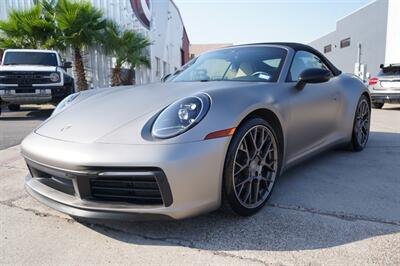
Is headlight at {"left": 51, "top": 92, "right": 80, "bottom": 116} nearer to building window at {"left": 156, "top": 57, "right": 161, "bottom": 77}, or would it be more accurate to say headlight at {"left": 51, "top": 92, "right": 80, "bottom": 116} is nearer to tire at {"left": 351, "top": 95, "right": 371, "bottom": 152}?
tire at {"left": 351, "top": 95, "right": 371, "bottom": 152}

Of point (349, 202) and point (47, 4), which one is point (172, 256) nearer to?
point (349, 202)

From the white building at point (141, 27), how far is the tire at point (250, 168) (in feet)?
41.8

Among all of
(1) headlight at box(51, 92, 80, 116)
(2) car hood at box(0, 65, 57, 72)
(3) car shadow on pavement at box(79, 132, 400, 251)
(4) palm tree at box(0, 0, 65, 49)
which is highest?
(4) palm tree at box(0, 0, 65, 49)

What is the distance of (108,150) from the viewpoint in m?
2.08

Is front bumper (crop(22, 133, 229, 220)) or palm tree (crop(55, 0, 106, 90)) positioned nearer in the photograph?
front bumper (crop(22, 133, 229, 220))

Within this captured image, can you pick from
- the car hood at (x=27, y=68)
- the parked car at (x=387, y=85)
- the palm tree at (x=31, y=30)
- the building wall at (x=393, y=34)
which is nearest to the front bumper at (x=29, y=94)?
the car hood at (x=27, y=68)

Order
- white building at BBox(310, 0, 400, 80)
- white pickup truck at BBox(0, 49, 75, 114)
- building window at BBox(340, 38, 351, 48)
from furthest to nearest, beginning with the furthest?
building window at BBox(340, 38, 351, 48), white building at BBox(310, 0, 400, 80), white pickup truck at BBox(0, 49, 75, 114)

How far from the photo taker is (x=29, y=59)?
1001cm

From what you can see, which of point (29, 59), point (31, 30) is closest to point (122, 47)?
point (31, 30)

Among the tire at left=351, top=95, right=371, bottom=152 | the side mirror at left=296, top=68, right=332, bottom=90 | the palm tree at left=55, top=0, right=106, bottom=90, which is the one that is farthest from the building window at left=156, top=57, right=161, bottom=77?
the side mirror at left=296, top=68, right=332, bottom=90

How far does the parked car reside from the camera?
1067cm

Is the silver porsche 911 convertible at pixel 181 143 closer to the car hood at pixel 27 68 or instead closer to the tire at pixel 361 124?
the tire at pixel 361 124

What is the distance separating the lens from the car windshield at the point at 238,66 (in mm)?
3104

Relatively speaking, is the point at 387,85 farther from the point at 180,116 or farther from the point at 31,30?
the point at 31,30
